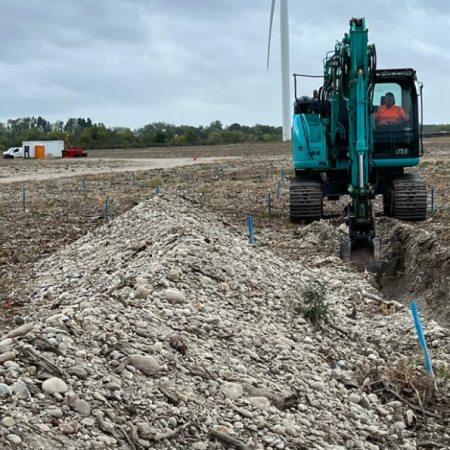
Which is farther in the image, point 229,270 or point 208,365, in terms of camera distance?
point 229,270

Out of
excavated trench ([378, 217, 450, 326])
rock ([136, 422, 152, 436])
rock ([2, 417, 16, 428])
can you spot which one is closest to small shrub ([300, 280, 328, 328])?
excavated trench ([378, 217, 450, 326])

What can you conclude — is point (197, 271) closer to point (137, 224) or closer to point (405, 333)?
point (405, 333)

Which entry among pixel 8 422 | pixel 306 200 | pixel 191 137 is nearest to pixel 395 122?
pixel 306 200

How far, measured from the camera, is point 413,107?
14.6 metres

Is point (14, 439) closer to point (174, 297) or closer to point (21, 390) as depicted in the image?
point (21, 390)

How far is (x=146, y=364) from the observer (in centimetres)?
538

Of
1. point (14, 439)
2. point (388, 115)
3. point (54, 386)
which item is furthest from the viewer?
point (388, 115)

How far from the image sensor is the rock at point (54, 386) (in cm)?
477

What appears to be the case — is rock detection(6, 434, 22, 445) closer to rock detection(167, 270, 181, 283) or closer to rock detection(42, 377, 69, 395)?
rock detection(42, 377, 69, 395)

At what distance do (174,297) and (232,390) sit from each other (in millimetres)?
1773

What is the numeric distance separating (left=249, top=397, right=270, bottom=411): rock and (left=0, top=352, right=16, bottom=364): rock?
5.32 feet

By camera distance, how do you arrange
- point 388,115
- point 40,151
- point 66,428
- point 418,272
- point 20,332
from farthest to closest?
point 40,151 < point 388,115 < point 418,272 < point 20,332 < point 66,428

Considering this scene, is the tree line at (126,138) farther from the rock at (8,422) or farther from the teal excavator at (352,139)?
the rock at (8,422)

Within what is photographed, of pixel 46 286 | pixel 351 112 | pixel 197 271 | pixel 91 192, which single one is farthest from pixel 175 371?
pixel 91 192
